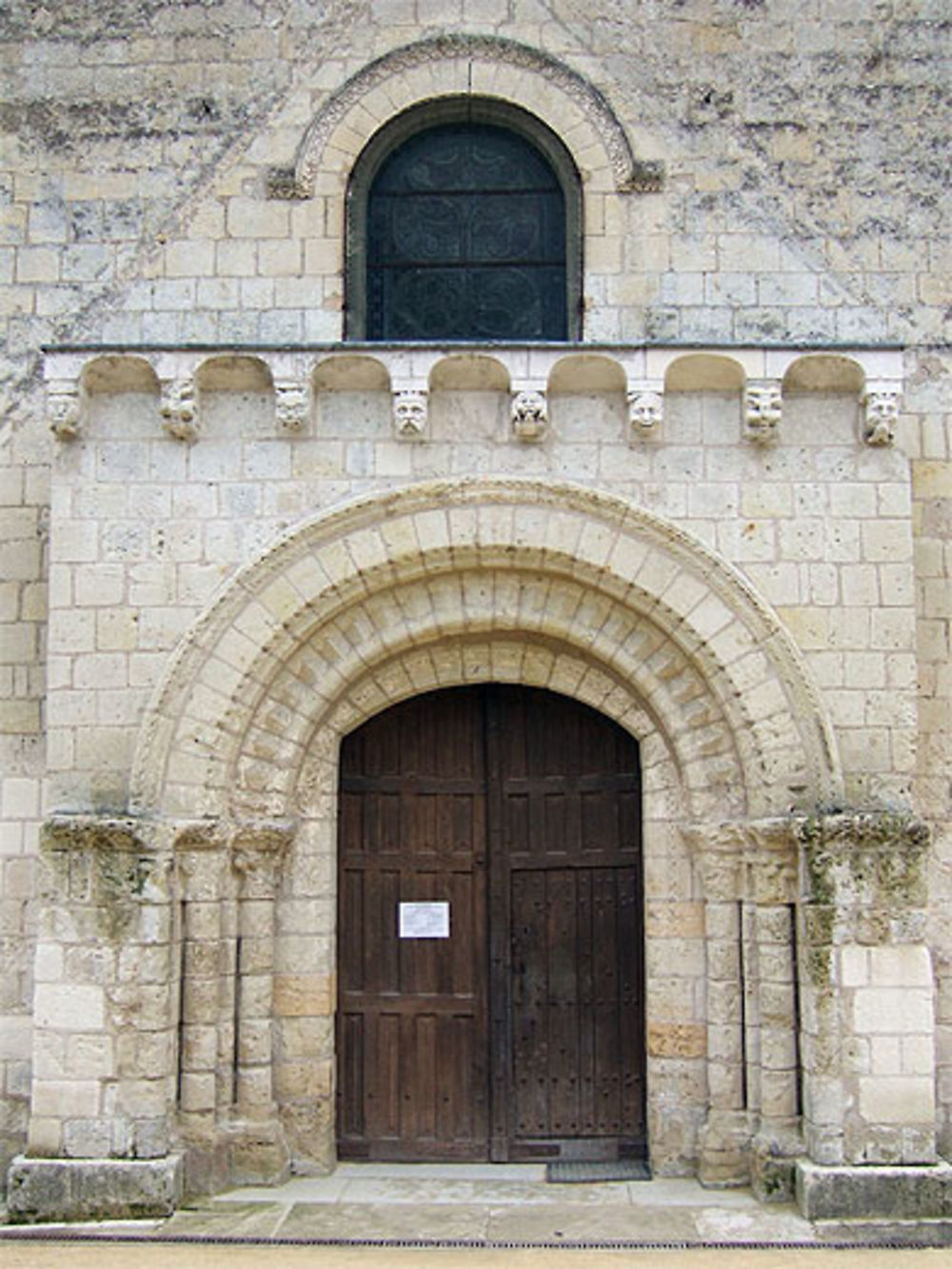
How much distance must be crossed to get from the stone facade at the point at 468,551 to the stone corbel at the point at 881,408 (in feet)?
0.07

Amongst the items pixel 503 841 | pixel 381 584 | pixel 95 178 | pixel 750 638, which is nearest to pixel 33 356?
pixel 95 178

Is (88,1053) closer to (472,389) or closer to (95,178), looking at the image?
(472,389)

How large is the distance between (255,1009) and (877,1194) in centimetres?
310

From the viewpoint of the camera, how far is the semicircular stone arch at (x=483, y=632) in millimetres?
6625

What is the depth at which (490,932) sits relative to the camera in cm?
733

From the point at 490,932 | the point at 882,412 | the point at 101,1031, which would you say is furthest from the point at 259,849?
the point at 882,412

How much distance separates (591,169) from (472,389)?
1600mm

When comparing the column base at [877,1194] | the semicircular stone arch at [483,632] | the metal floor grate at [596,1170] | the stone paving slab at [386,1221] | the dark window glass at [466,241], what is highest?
the dark window glass at [466,241]

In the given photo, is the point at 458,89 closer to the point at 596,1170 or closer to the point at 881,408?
the point at 881,408

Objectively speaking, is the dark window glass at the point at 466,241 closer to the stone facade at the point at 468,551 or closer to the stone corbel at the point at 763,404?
the stone facade at the point at 468,551

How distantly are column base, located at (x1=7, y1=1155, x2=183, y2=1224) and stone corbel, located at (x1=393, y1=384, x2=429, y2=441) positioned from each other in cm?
372

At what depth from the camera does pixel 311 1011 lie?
23.0ft

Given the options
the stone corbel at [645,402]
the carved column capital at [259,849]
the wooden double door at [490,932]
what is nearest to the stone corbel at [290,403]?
the stone corbel at [645,402]

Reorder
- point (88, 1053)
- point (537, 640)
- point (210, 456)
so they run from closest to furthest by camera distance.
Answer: point (88, 1053), point (210, 456), point (537, 640)
